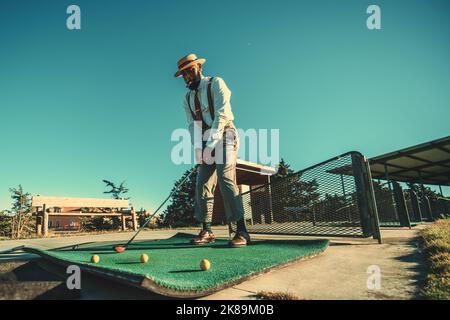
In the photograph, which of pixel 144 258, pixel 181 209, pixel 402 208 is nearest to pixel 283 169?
pixel 181 209

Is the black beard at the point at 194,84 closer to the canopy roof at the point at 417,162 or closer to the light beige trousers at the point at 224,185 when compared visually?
the light beige trousers at the point at 224,185

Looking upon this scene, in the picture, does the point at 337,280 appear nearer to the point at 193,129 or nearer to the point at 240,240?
the point at 240,240

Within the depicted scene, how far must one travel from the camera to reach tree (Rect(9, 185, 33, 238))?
1208 cm

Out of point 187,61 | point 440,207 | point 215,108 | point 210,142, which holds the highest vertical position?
point 187,61

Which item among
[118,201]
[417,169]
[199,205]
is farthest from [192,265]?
[417,169]

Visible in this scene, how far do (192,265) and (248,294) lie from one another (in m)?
0.71

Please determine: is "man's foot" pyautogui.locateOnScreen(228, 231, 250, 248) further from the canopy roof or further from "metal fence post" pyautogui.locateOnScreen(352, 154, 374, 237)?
the canopy roof

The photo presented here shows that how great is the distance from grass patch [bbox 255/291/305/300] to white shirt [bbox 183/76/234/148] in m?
2.24

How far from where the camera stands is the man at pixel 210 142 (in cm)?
334

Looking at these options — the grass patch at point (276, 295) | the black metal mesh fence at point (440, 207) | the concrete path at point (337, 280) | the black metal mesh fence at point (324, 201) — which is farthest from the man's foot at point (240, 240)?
the black metal mesh fence at point (440, 207)

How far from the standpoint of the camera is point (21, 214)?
12617mm

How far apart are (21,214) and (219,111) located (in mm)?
14196
